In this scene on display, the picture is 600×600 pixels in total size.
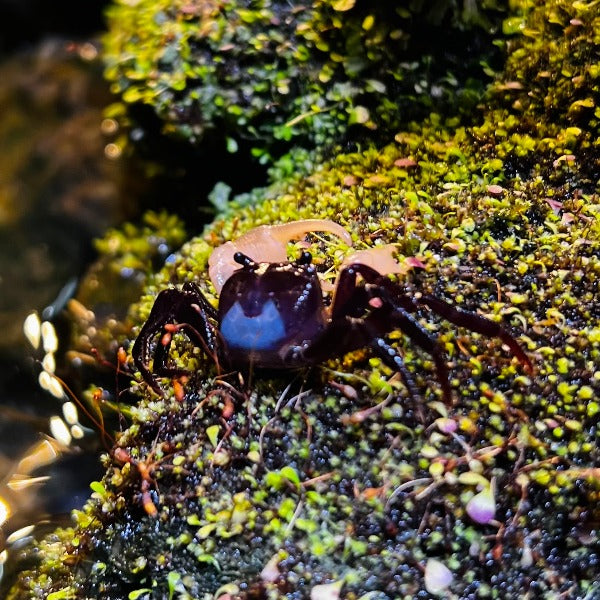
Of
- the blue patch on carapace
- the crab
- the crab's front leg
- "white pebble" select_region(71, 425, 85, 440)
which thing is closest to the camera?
the crab

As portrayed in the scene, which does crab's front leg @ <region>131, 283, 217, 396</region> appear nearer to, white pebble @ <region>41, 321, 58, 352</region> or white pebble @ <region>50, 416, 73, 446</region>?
white pebble @ <region>50, 416, 73, 446</region>

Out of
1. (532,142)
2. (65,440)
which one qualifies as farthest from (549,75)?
(65,440)

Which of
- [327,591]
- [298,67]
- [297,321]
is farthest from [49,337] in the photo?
[327,591]

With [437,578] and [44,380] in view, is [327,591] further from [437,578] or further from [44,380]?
[44,380]

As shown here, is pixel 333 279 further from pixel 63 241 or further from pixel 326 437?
pixel 63 241

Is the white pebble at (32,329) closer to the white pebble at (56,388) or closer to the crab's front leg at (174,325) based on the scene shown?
the white pebble at (56,388)

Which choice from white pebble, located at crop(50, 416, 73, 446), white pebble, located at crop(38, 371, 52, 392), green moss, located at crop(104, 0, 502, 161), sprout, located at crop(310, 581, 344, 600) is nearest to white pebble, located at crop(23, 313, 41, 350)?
white pebble, located at crop(38, 371, 52, 392)
